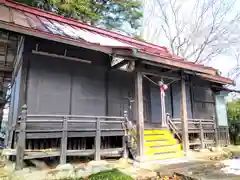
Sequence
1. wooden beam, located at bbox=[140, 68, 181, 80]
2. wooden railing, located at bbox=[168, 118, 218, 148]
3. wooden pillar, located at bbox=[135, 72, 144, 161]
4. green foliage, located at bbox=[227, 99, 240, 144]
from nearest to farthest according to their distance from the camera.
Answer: wooden pillar, located at bbox=[135, 72, 144, 161] → wooden beam, located at bbox=[140, 68, 181, 80] → wooden railing, located at bbox=[168, 118, 218, 148] → green foliage, located at bbox=[227, 99, 240, 144]

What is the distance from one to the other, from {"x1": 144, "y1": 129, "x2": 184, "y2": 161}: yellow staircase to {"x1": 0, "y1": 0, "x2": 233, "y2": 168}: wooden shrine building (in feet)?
0.11

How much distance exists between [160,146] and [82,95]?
121 inches

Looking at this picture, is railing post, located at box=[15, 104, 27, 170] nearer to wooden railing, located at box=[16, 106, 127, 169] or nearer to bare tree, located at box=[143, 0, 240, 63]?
wooden railing, located at box=[16, 106, 127, 169]

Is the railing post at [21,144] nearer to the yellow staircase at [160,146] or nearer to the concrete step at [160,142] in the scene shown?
the yellow staircase at [160,146]

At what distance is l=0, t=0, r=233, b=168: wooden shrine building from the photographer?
16.8 feet

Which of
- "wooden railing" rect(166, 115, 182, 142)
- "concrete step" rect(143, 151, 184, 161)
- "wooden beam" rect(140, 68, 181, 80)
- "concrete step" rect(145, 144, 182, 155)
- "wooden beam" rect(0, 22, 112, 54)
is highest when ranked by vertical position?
"wooden beam" rect(0, 22, 112, 54)

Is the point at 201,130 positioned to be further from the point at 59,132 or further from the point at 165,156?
the point at 59,132

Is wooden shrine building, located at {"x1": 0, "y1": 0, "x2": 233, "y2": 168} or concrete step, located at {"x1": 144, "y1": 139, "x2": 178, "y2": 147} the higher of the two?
wooden shrine building, located at {"x1": 0, "y1": 0, "x2": 233, "y2": 168}

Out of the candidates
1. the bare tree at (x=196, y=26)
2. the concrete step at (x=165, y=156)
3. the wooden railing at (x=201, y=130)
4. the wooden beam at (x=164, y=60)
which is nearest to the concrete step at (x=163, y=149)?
the concrete step at (x=165, y=156)

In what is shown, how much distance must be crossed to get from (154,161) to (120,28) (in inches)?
552

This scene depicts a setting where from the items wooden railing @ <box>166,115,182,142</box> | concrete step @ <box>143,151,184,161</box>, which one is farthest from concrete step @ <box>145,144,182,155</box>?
wooden railing @ <box>166,115,182,142</box>

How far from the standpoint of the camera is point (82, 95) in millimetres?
6488

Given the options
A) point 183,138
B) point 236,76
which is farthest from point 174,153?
point 236,76

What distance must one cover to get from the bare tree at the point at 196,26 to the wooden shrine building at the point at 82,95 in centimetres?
1395
